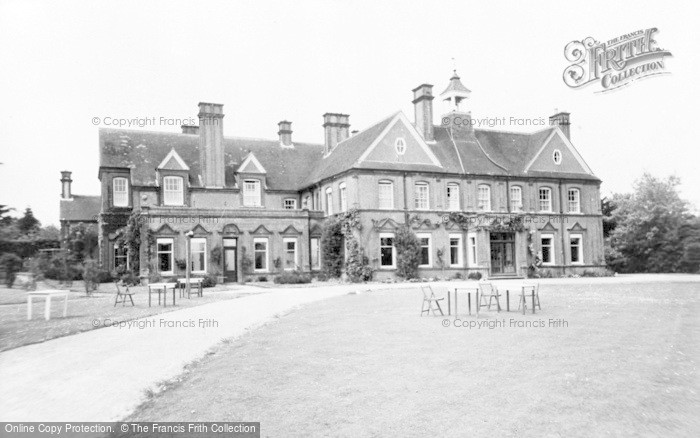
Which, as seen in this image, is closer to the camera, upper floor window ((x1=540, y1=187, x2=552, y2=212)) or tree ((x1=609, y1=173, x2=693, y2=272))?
upper floor window ((x1=540, y1=187, x2=552, y2=212))

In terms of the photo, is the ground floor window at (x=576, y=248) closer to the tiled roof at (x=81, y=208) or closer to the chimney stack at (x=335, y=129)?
the chimney stack at (x=335, y=129)

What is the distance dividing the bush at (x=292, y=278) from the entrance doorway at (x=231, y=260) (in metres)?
3.04

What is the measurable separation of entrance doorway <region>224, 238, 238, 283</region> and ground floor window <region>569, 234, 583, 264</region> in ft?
70.4

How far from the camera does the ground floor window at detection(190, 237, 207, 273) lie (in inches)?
1309

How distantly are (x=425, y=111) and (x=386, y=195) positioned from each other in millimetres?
7316

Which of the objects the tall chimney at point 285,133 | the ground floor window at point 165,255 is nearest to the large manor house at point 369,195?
the ground floor window at point 165,255

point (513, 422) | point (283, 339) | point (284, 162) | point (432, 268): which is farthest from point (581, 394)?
point (284, 162)

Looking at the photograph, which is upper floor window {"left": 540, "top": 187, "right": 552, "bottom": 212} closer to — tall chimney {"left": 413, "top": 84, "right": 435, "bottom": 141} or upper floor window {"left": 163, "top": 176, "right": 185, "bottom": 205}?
tall chimney {"left": 413, "top": 84, "right": 435, "bottom": 141}

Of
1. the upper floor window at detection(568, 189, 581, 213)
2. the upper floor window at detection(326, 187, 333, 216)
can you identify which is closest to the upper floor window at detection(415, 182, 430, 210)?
the upper floor window at detection(326, 187, 333, 216)

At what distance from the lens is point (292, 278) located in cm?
3231

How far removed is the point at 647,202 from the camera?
43125 mm

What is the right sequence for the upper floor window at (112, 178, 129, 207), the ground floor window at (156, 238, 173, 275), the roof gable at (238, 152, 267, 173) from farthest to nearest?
the roof gable at (238, 152, 267, 173) → the upper floor window at (112, 178, 129, 207) → the ground floor window at (156, 238, 173, 275)

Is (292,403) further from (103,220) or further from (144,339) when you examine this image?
(103,220)

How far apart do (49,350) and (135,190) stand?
27.5m
